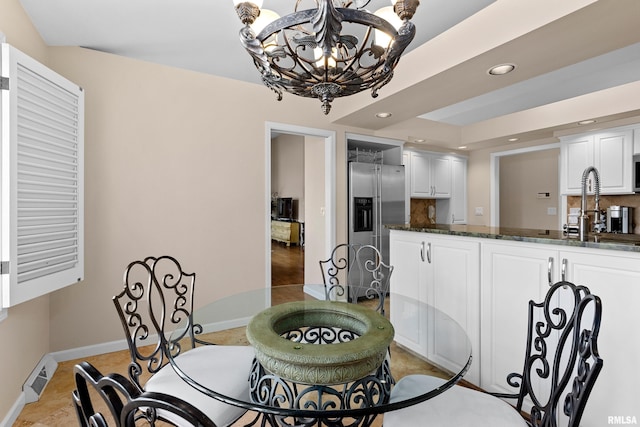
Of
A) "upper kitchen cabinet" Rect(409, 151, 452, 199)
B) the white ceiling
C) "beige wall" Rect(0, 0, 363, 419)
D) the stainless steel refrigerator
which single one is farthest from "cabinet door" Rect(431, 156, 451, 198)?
"beige wall" Rect(0, 0, 363, 419)

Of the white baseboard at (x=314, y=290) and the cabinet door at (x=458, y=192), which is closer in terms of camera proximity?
the white baseboard at (x=314, y=290)

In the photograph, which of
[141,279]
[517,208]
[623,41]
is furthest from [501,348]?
[517,208]

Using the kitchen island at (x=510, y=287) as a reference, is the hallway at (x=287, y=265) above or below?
below

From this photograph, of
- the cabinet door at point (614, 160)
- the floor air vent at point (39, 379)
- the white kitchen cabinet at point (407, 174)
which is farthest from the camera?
the white kitchen cabinet at point (407, 174)

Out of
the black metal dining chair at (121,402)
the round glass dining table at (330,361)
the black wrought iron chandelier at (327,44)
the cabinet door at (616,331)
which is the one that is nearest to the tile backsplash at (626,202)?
the cabinet door at (616,331)

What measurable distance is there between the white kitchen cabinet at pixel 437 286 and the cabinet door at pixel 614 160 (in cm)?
318

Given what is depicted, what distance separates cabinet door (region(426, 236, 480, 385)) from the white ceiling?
1.30 meters

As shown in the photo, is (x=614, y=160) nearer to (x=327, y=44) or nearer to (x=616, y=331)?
(x=616, y=331)

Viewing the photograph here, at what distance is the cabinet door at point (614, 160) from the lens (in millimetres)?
3828

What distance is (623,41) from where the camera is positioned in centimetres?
193

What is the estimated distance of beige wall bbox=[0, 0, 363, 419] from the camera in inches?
104

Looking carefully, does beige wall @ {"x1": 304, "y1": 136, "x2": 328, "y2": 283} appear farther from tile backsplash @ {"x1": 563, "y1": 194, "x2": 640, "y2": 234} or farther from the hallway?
tile backsplash @ {"x1": 563, "y1": 194, "x2": 640, "y2": 234}

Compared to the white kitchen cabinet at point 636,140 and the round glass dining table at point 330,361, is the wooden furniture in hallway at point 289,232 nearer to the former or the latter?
the round glass dining table at point 330,361

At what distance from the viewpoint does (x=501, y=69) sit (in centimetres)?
232
